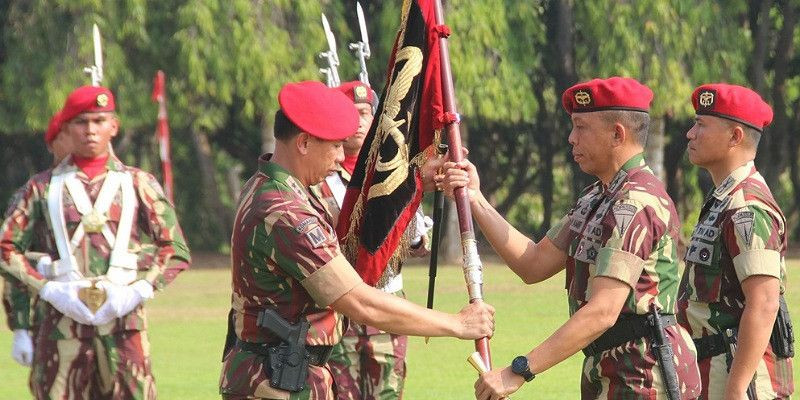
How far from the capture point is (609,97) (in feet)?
20.2

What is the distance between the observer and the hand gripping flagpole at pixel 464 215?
5.96m

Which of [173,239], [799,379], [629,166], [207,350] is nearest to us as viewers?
[629,166]

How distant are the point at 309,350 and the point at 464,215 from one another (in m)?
0.80

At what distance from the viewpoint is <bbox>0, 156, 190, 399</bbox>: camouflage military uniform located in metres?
8.77

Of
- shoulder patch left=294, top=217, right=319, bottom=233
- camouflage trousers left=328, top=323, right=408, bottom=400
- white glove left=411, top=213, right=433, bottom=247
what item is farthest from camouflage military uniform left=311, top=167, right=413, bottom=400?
shoulder patch left=294, top=217, right=319, bottom=233

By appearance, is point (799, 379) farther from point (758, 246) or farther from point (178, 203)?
point (178, 203)

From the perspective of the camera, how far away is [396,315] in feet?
19.1

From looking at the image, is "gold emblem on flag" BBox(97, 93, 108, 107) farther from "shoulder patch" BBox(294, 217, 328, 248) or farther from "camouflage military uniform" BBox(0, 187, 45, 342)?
"shoulder patch" BBox(294, 217, 328, 248)

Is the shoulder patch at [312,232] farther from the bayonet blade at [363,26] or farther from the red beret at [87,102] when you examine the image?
the bayonet blade at [363,26]

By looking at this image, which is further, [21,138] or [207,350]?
[21,138]

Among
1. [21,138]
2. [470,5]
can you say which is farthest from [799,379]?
[21,138]

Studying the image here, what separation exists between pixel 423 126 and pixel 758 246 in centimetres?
140

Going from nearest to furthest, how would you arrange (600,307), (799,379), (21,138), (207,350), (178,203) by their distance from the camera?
(600,307), (799,379), (207,350), (21,138), (178,203)

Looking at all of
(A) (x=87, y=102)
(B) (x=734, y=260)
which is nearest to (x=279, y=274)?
(B) (x=734, y=260)
